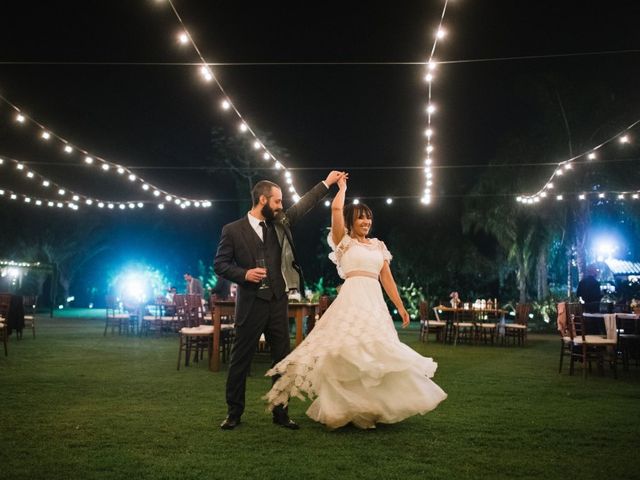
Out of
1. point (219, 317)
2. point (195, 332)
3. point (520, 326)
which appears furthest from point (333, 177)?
point (520, 326)

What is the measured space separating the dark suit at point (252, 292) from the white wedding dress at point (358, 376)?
0.71 ft

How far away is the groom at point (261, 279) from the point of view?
12.3 feet

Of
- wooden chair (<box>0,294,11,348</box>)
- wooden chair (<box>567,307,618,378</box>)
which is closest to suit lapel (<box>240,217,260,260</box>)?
wooden chair (<box>567,307,618,378</box>)

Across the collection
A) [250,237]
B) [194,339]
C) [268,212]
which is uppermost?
[268,212]

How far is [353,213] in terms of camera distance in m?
4.16

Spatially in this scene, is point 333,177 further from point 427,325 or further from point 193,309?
point 427,325

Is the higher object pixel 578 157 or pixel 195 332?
pixel 578 157

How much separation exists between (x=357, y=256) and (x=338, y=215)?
0.33 metres

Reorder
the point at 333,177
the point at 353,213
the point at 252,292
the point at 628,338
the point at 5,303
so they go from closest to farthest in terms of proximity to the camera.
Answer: the point at 252,292
the point at 333,177
the point at 353,213
the point at 628,338
the point at 5,303

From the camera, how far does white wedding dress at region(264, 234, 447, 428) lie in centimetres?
364

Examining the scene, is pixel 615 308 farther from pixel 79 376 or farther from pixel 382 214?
pixel 382 214

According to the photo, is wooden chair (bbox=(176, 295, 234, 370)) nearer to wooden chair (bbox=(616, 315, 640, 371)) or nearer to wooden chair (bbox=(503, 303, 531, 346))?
wooden chair (bbox=(616, 315, 640, 371))

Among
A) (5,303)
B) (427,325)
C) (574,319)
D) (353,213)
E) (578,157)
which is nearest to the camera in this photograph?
(353,213)

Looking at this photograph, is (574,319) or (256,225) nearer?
(256,225)
